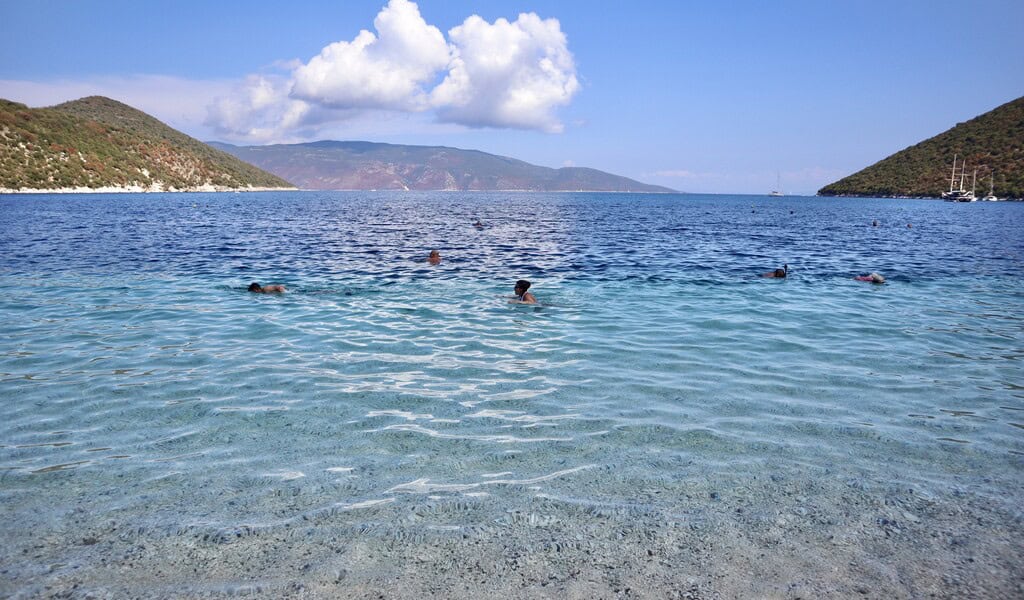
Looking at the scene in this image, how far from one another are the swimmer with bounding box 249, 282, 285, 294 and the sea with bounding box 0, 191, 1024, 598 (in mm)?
876

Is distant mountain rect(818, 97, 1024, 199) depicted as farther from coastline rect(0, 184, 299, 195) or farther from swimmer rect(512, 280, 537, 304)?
coastline rect(0, 184, 299, 195)

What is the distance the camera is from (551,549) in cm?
509

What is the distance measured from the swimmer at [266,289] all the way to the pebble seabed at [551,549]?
42.8 feet

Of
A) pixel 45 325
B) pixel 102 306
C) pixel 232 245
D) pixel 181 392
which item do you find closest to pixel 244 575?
pixel 181 392

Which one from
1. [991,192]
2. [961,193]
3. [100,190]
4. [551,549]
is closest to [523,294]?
[551,549]

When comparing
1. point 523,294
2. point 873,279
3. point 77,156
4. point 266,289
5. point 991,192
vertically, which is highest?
point 77,156

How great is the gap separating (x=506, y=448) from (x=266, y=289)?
1371cm

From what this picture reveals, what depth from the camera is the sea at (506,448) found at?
4836mm

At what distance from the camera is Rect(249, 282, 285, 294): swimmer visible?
18.1 meters

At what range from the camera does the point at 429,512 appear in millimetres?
5680

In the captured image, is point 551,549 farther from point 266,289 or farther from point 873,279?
point 873,279

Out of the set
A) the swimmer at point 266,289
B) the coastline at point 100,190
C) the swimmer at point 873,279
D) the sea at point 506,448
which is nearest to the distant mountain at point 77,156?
the coastline at point 100,190

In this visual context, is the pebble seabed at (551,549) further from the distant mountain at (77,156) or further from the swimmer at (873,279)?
the distant mountain at (77,156)

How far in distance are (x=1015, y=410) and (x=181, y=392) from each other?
13.3m
